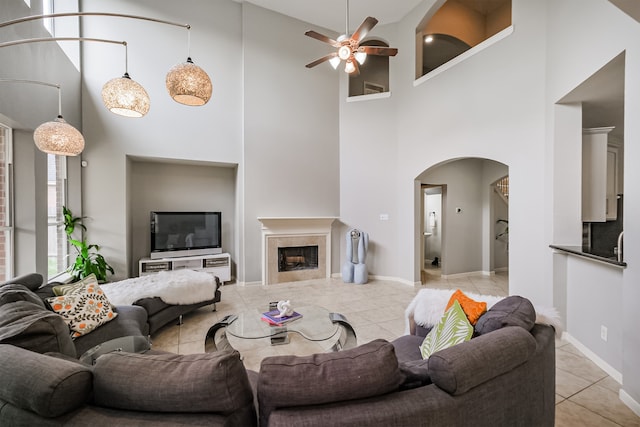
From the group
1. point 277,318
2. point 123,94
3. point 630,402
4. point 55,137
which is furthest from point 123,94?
point 630,402

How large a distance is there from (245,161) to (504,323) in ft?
15.1

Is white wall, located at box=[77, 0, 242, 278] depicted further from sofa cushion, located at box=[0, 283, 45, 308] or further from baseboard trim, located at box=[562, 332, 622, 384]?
baseboard trim, located at box=[562, 332, 622, 384]

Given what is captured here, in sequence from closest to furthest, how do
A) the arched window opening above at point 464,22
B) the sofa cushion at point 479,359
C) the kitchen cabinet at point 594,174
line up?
the sofa cushion at point 479,359, the kitchen cabinet at point 594,174, the arched window opening above at point 464,22

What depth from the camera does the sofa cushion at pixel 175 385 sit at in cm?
93

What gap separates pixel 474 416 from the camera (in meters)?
1.10

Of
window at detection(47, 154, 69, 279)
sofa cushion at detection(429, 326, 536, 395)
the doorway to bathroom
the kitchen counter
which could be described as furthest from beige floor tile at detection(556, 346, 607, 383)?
window at detection(47, 154, 69, 279)

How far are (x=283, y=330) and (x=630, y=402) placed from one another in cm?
254

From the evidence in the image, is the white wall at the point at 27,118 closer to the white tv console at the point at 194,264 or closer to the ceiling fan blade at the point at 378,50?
the white tv console at the point at 194,264

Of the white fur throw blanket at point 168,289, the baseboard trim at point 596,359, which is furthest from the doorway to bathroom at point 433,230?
the white fur throw blanket at point 168,289

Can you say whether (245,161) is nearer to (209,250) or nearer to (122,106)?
(209,250)

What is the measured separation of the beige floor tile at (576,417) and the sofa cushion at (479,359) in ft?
3.54

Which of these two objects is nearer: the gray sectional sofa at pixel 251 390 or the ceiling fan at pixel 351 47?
the gray sectional sofa at pixel 251 390

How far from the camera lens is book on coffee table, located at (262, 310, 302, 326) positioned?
2502 mm

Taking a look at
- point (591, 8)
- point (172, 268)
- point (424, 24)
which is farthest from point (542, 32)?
point (172, 268)
